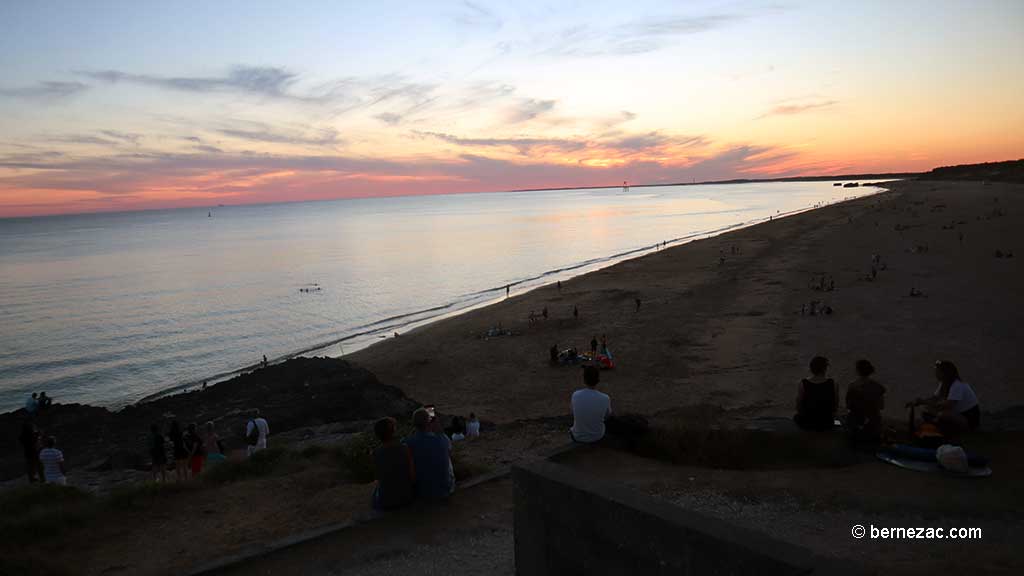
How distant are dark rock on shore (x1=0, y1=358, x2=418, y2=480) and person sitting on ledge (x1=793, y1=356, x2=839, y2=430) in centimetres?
1125

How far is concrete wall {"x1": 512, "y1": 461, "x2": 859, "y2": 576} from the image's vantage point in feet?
11.0

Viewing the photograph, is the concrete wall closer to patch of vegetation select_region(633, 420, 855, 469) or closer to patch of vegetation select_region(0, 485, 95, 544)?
patch of vegetation select_region(633, 420, 855, 469)

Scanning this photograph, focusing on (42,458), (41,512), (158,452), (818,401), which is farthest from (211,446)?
(818,401)

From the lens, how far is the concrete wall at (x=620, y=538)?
3.35m

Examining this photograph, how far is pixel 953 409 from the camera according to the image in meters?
7.66

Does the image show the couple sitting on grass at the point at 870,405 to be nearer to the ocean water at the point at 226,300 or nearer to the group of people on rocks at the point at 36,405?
the group of people on rocks at the point at 36,405

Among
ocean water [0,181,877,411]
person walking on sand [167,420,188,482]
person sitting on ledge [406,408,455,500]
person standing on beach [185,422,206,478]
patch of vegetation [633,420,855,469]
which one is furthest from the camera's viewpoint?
ocean water [0,181,877,411]

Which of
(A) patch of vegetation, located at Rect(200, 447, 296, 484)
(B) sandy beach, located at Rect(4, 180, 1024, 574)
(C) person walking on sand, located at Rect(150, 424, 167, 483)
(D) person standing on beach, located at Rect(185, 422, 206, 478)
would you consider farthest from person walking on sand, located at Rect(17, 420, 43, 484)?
(A) patch of vegetation, located at Rect(200, 447, 296, 484)

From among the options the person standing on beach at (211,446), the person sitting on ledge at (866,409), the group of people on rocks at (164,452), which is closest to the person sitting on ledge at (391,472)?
the group of people on rocks at (164,452)

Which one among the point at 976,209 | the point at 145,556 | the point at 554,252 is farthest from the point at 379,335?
the point at 976,209

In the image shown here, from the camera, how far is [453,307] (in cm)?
3969

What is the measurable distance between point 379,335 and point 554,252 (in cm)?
3976

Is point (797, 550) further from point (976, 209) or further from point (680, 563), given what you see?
point (976, 209)

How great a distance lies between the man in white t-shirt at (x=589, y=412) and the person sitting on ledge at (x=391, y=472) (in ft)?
7.50
